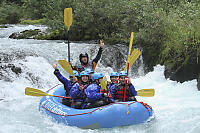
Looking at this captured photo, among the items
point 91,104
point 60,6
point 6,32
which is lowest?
point 91,104

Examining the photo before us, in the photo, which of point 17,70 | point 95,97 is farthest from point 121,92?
point 17,70

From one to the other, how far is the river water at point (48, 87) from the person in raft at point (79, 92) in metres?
0.48

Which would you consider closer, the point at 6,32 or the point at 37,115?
the point at 37,115

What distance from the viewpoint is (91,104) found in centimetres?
475

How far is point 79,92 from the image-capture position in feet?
16.4

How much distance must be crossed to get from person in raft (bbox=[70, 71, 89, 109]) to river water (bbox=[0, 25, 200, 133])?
48 cm

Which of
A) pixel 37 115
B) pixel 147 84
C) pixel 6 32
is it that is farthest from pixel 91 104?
pixel 6 32

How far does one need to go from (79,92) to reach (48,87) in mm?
3149

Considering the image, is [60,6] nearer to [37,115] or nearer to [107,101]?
[37,115]

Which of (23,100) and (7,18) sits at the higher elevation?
(7,18)

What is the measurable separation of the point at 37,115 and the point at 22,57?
3.37m

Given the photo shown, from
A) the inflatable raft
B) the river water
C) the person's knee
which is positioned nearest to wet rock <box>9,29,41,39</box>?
the river water

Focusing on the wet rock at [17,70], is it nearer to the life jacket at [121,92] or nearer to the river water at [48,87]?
the river water at [48,87]

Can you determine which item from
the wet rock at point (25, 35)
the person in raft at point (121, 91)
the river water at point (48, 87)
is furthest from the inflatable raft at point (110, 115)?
the wet rock at point (25, 35)
